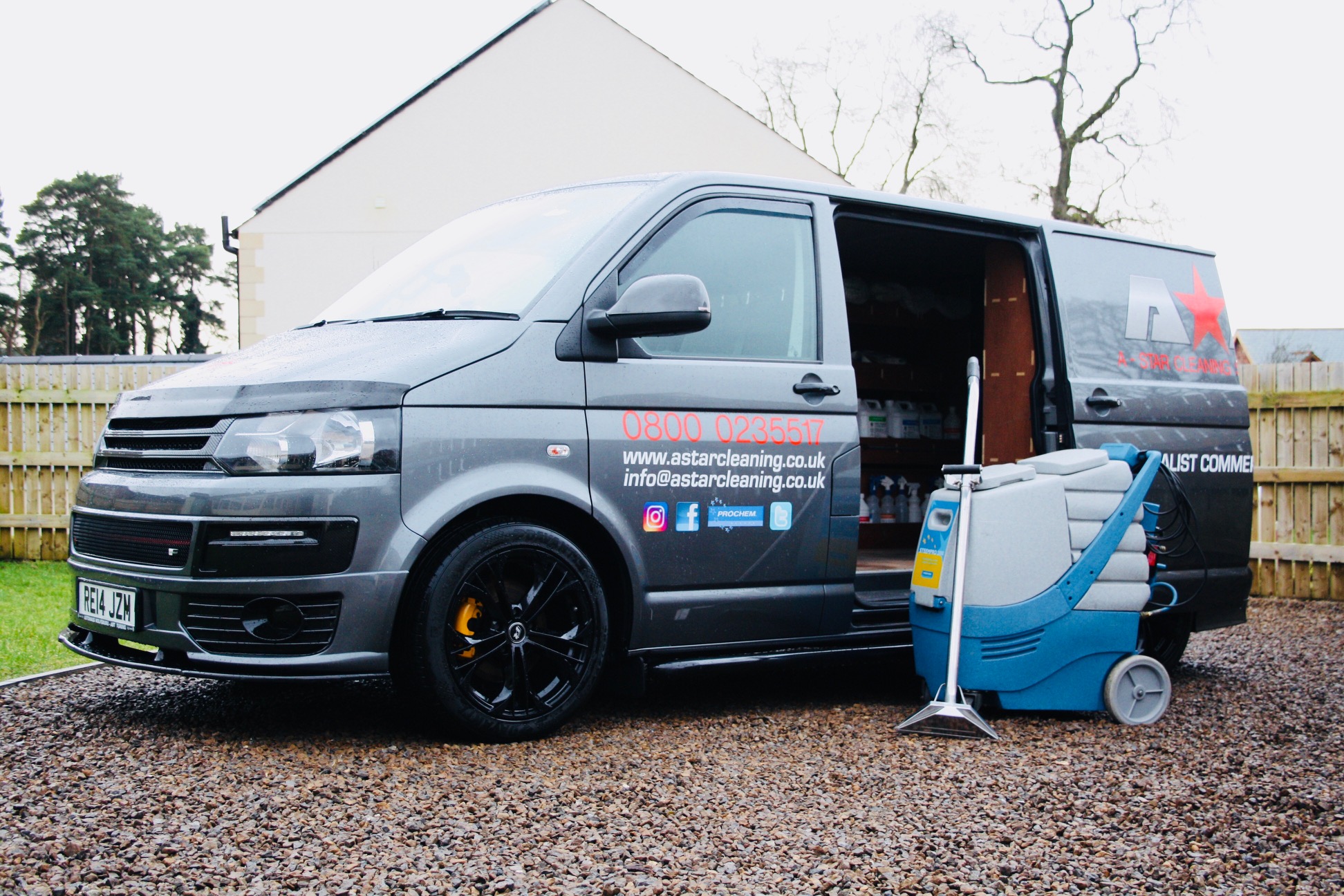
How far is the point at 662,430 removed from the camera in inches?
171

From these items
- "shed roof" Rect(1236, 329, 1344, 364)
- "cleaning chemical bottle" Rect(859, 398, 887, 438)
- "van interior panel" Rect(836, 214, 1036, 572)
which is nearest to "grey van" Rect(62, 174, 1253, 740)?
"van interior panel" Rect(836, 214, 1036, 572)

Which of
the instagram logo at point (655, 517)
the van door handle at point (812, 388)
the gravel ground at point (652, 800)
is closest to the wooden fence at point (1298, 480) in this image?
the gravel ground at point (652, 800)

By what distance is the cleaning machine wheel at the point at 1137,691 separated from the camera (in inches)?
184

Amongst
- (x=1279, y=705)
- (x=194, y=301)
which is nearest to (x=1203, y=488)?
(x=1279, y=705)

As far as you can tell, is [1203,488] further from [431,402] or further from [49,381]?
[49,381]

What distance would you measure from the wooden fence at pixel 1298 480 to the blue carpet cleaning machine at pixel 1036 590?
5894 mm

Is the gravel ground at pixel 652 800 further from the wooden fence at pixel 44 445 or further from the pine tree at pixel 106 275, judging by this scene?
the pine tree at pixel 106 275

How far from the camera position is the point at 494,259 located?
468cm

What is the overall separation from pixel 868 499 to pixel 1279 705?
105 inches

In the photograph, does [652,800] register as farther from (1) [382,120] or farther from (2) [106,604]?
(1) [382,120]

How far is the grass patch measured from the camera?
19.1ft

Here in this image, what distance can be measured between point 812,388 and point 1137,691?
176cm

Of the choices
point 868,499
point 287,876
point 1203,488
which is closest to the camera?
point 287,876

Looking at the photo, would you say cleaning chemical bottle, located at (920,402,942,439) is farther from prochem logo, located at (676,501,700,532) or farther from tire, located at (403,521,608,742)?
tire, located at (403,521,608,742)
